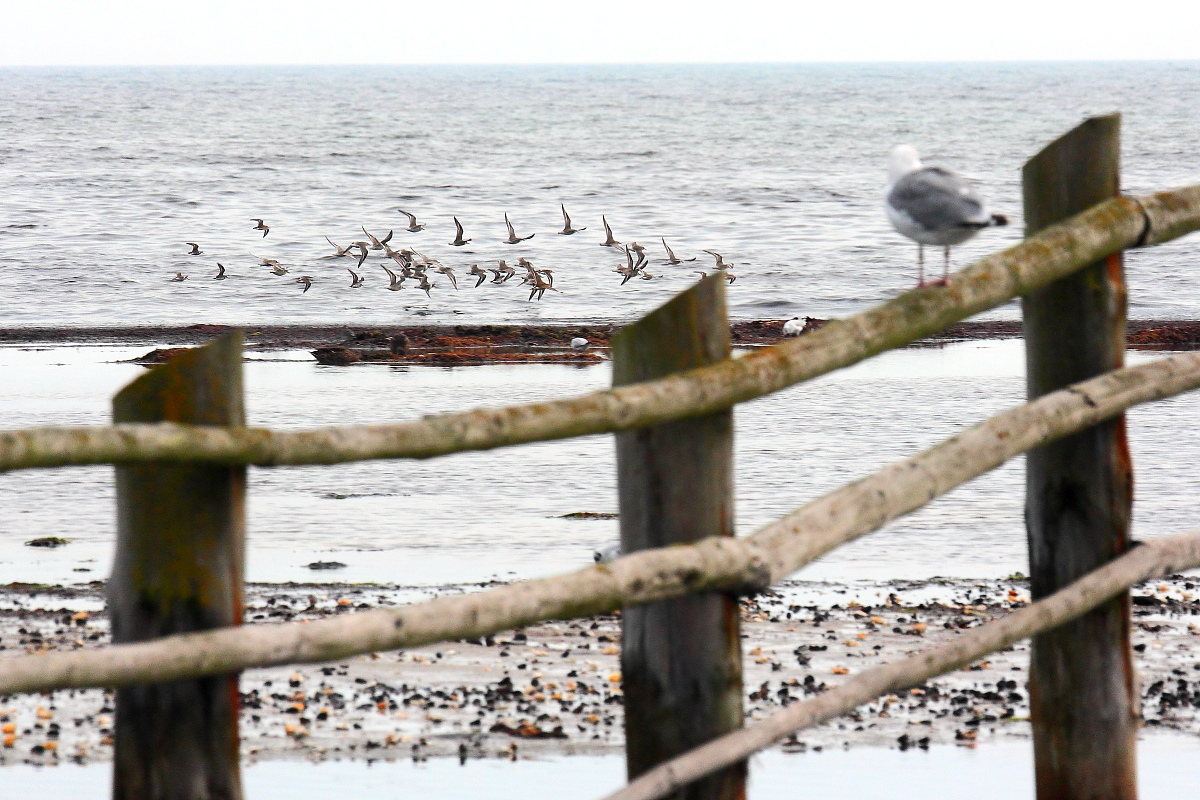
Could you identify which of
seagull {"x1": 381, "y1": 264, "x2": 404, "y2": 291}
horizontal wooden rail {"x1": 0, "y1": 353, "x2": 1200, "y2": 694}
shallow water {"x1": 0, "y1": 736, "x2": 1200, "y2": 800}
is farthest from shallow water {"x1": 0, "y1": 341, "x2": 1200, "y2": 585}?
seagull {"x1": 381, "y1": 264, "x2": 404, "y2": 291}

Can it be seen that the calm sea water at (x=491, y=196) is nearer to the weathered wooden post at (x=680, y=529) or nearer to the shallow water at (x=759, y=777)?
the shallow water at (x=759, y=777)

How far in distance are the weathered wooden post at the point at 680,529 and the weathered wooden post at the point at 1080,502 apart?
1018 mm

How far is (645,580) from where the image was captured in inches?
116

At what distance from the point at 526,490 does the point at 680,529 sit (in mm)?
9121

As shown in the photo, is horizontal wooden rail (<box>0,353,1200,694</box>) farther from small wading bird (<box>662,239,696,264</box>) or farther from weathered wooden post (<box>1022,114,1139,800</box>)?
small wading bird (<box>662,239,696,264</box>)

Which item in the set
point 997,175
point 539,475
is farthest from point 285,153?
point 539,475

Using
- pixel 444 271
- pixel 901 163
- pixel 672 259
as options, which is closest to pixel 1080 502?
pixel 901 163

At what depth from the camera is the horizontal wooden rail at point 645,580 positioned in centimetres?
255

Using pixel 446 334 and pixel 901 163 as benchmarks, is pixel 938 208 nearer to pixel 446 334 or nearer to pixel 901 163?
pixel 901 163

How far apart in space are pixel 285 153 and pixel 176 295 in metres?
55.8

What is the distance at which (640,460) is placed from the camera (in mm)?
3158

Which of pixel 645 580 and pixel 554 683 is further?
pixel 554 683

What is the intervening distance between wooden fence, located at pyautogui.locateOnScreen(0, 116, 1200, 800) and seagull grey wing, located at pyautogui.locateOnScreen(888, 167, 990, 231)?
2.09 feet

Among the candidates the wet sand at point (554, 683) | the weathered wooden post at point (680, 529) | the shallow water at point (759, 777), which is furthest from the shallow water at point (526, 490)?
the weathered wooden post at point (680, 529)
